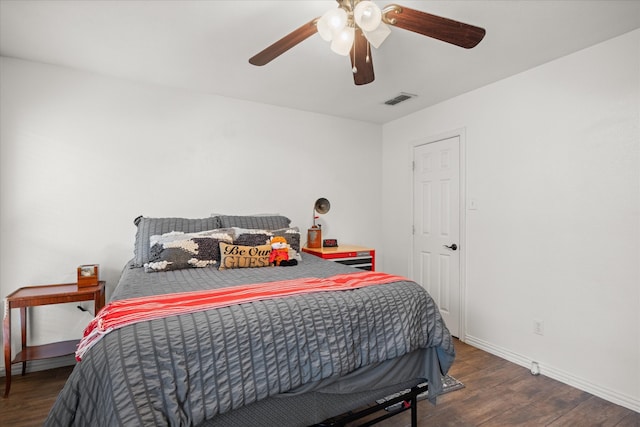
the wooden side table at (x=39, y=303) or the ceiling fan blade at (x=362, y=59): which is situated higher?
the ceiling fan blade at (x=362, y=59)

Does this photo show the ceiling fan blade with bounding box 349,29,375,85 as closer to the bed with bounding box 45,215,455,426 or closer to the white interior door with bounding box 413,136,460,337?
the bed with bounding box 45,215,455,426

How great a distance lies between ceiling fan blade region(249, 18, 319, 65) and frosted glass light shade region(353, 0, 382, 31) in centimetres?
22

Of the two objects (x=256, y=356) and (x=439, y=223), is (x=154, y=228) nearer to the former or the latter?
(x=256, y=356)

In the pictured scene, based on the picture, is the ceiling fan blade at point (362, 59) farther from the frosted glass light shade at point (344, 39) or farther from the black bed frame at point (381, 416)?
the black bed frame at point (381, 416)

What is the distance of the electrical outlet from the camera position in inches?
101

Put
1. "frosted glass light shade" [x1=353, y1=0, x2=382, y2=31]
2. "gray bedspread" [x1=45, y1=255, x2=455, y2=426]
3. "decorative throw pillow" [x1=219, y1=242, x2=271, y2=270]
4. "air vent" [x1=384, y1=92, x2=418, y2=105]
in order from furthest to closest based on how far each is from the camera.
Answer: "air vent" [x1=384, y1=92, x2=418, y2=105] < "decorative throw pillow" [x1=219, y1=242, x2=271, y2=270] < "frosted glass light shade" [x1=353, y1=0, x2=382, y2=31] < "gray bedspread" [x1=45, y1=255, x2=455, y2=426]

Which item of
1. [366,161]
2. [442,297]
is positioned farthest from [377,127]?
[442,297]

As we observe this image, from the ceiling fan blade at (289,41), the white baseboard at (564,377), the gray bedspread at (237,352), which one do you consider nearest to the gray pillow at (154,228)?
the gray bedspread at (237,352)

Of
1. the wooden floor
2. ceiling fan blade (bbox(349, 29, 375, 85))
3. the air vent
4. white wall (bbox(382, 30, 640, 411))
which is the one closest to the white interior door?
white wall (bbox(382, 30, 640, 411))

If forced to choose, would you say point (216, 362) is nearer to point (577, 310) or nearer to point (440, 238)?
point (577, 310)

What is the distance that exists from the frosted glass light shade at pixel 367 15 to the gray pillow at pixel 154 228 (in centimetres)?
200

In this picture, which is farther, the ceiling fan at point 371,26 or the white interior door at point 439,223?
the white interior door at point 439,223

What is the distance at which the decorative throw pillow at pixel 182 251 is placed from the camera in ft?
7.62

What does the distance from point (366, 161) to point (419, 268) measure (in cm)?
151
